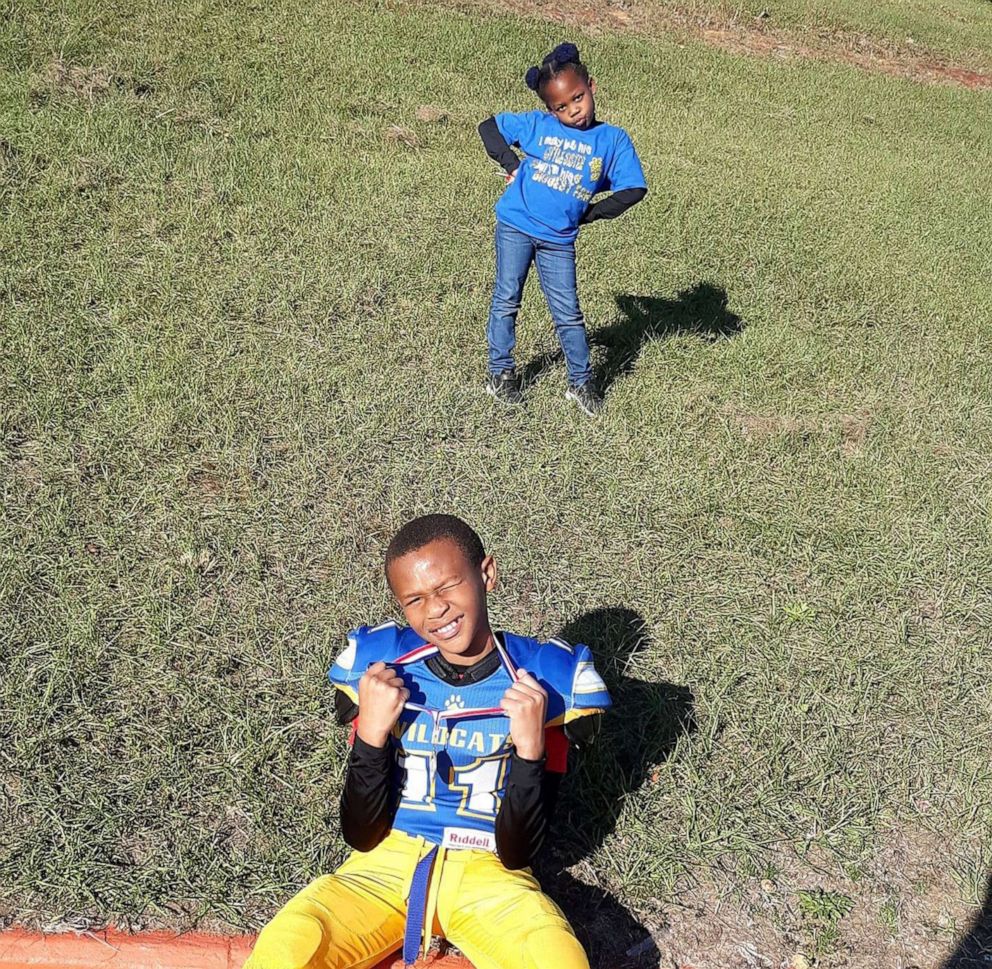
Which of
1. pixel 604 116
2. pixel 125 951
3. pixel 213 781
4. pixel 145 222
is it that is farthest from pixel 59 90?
pixel 125 951

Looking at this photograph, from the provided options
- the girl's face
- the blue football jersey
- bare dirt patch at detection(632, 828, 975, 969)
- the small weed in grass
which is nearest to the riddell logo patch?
the blue football jersey

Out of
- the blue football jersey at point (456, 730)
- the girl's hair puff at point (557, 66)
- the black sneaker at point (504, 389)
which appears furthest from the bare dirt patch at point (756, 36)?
the blue football jersey at point (456, 730)

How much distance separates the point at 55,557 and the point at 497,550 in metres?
1.87

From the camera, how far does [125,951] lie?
108 inches

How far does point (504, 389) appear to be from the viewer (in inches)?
219

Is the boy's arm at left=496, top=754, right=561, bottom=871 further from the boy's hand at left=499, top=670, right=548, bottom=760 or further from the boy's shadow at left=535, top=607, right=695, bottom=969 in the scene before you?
the boy's shadow at left=535, top=607, right=695, bottom=969

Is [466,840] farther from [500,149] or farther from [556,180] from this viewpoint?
[500,149]

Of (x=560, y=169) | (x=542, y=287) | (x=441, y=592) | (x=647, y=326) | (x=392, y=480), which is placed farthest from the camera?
(x=647, y=326)

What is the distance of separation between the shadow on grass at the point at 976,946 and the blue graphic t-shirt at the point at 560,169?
11.4ft

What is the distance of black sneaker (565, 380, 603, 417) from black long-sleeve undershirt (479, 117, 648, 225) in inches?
35.5

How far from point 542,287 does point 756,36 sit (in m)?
12.7

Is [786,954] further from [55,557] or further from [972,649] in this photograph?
→ [55,557]

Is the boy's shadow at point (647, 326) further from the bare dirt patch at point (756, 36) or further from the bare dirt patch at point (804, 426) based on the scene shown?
the bare dirt patch at point (756, 36)

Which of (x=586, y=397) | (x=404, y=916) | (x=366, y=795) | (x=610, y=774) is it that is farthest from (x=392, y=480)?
(x=404, y=916)
